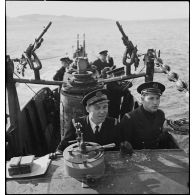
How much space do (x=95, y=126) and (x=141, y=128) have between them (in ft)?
2.53

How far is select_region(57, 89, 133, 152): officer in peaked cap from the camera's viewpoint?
3.75m

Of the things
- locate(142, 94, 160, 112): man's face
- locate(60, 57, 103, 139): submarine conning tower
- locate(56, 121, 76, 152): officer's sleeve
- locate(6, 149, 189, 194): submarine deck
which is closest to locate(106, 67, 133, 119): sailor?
locate(60, 57, 103, 139): submarine conning tower

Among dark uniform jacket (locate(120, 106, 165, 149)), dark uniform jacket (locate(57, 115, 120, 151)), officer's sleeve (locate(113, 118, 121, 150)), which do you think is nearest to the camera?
dark uniform jacket (locate(57, 115, 120, 151))

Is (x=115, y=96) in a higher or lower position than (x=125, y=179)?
higher

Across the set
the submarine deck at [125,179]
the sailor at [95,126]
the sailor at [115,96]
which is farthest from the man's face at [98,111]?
the sailor at [115,96]

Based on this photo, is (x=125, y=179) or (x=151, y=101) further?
(x=151, y=101)

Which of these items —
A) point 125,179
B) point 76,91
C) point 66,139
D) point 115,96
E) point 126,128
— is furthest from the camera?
point 115,96

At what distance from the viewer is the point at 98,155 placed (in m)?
3.00

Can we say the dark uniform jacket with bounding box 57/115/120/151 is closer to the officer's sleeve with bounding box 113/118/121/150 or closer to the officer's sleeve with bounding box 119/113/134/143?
the officer's sleeve with bounding box 113/118/121/150

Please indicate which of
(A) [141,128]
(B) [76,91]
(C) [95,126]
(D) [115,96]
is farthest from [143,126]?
(D) [115,96]

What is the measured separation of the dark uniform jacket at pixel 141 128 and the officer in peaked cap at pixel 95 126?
0.57 ft

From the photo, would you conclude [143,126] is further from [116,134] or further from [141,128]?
[116,134]

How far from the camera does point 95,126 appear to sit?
3.96 metres

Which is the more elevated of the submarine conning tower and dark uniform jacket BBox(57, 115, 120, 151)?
the submarine conning tower
